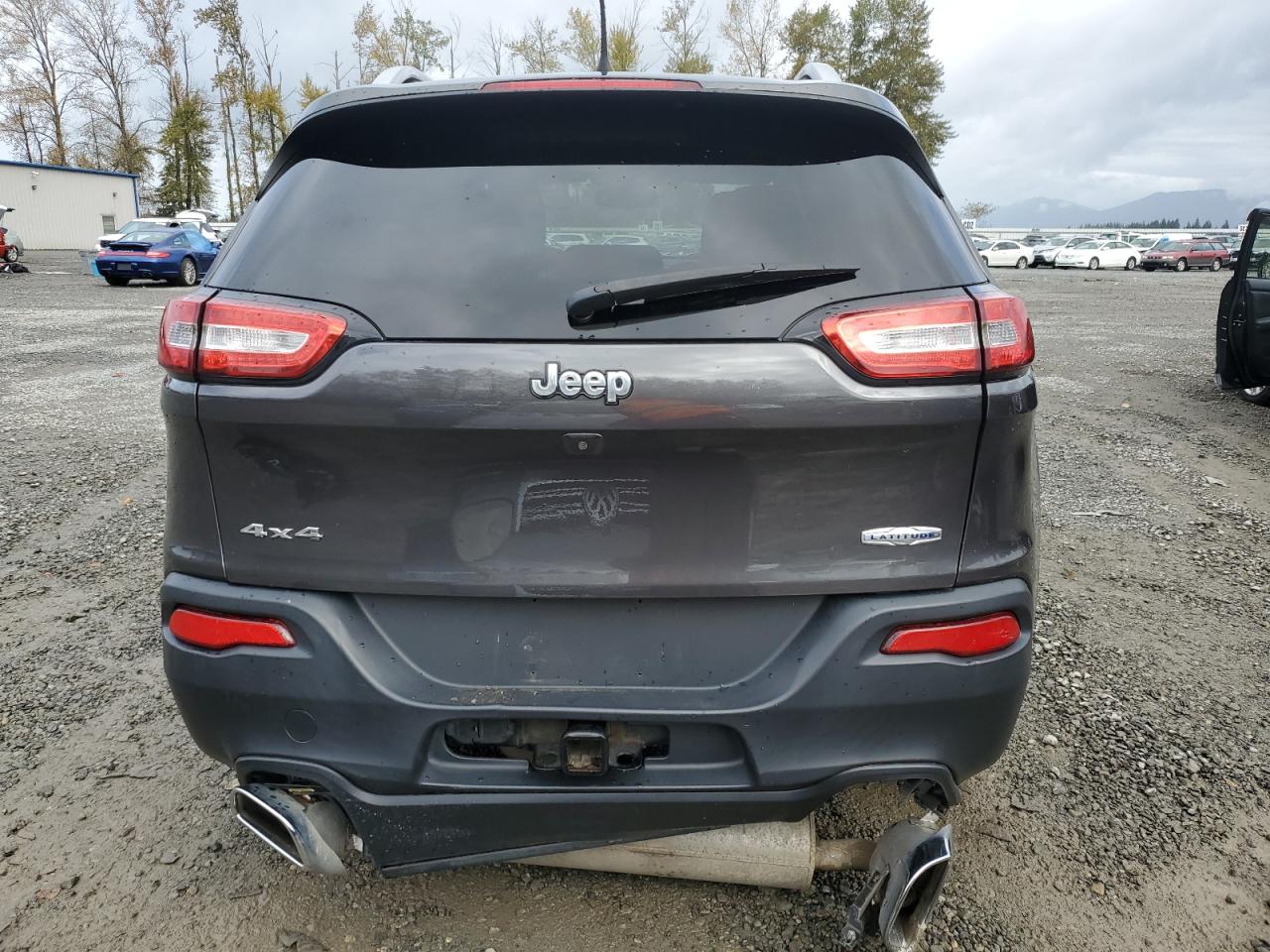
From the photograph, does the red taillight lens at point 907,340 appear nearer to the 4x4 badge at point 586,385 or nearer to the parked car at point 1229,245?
the 4x4 badge at point 586,385

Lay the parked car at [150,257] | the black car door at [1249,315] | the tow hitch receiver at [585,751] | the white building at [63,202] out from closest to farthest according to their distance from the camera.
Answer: the tow hitch receiver at [585,751]
the black car door at [1249,315]
the parked car at [150,257]
the white building at [63,202]

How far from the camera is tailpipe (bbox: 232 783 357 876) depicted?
1.80 meters

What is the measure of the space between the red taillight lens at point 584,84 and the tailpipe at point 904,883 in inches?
65.3

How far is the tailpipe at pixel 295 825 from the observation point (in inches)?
70.7

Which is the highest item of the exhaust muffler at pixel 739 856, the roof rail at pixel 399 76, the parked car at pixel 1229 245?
the parked car at pixel 1229 245

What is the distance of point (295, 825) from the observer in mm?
1794

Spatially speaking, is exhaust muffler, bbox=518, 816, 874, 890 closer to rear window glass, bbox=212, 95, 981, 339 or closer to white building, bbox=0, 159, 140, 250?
rear window glass, bbox=212, 95, 981, 339

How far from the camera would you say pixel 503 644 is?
169 cm

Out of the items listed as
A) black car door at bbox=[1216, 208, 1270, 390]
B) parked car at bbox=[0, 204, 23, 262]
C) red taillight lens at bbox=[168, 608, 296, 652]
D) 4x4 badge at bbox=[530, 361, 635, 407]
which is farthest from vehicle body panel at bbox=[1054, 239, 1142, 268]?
red taillight lens at bbox=[168, 608, 296, 652]

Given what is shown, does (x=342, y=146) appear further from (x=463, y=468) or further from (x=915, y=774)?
(x=915, y=774)

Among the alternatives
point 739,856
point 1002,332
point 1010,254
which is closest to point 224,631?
point 739,856

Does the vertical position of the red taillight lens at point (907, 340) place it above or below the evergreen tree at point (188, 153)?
below

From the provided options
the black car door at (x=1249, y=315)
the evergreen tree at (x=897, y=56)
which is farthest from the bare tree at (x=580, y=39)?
the black car door at (x=1249, y=315)

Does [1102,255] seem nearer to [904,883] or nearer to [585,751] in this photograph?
[904,883]
